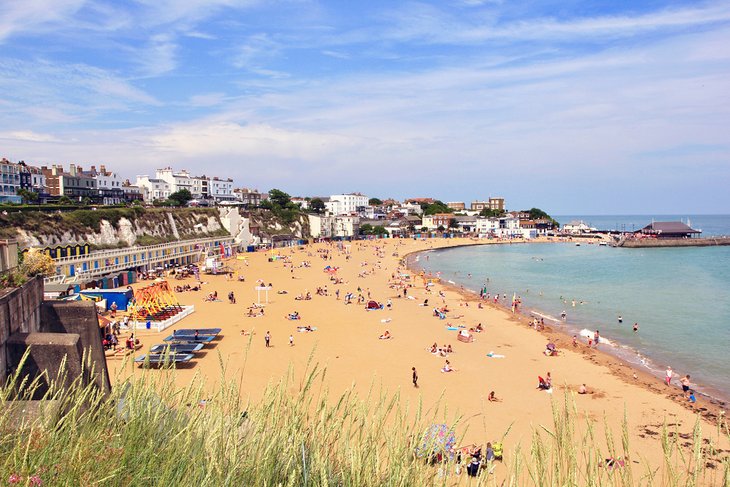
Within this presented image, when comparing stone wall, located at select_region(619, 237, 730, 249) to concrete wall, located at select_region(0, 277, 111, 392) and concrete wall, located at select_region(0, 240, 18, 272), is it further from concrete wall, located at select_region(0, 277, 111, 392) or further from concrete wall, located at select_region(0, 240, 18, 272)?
concrete wall, located at select_region(0, 240, 18, 272)

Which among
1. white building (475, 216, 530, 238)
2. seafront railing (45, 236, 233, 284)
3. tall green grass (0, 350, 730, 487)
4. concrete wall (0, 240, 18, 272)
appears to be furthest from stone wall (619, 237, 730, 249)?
tall green grass (0, 350, 730, 487)

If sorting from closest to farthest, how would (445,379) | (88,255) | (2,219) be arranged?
1. (445,379)
2. (88,255)
3. (2,219)

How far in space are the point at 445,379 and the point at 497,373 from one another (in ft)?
7.56

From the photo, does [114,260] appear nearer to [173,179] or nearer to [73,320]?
[73,320]

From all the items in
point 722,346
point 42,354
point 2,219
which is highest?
point 2,219

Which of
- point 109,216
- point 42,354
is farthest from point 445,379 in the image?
point 109,216

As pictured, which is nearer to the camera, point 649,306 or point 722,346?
point 722,346

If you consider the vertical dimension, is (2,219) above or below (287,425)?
above

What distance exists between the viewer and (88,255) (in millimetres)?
33562

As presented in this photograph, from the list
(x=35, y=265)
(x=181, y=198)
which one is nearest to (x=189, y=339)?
(x=35, y=265)

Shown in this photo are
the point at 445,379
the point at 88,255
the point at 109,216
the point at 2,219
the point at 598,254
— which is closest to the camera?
the point at 445,379

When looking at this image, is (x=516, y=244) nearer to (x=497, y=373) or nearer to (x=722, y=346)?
(x=722, y=346)

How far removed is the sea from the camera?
2261 centimetres

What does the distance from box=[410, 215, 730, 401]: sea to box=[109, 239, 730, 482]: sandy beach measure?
2.56m
